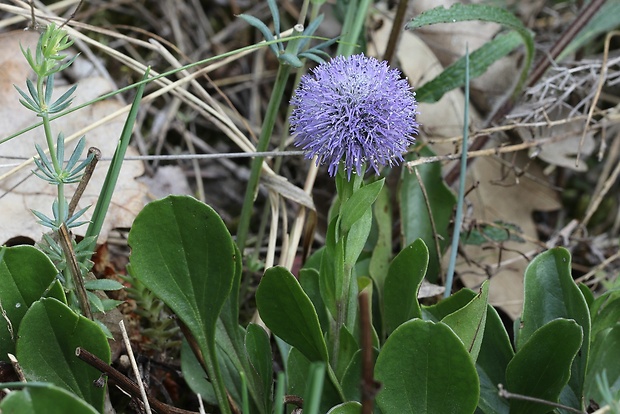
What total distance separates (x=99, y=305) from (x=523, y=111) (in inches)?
52.8

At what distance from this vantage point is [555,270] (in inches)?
53.9

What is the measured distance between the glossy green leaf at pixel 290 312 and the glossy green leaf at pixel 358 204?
0.45ft

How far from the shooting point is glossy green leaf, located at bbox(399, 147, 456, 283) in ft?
5.69

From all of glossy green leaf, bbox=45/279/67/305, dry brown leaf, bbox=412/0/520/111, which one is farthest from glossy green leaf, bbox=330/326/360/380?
dry brown leaf, bbox=412/0/520/111

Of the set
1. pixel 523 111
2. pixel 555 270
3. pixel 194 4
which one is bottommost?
pixel 555 270

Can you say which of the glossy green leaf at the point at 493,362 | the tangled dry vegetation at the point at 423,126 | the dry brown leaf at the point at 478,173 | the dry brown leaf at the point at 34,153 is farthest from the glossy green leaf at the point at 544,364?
the dry brown leaf at the point at 34,153

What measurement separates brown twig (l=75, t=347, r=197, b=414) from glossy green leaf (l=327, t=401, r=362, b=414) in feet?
1.05

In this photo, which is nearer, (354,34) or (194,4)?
(354,34)

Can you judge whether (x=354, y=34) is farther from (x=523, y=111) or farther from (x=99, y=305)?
(x=99, y=305)

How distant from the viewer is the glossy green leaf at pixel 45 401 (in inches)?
35.0

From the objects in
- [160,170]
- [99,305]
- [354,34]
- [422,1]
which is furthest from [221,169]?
[99,305]

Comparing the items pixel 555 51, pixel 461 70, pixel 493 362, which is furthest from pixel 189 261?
pixel 555 51

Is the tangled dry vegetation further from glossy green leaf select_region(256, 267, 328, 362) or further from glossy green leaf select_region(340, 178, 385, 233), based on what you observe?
glossy green leaf select_region(340, 178, 385, 233)

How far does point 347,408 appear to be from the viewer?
3.70 ft
